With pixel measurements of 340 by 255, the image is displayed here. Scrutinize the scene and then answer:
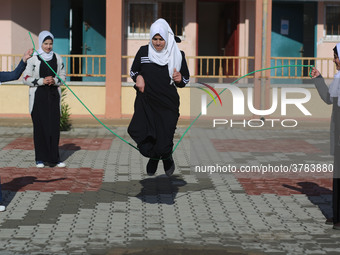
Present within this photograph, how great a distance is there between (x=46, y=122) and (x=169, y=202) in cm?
350

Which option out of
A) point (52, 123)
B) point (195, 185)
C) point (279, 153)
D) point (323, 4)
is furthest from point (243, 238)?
point (323, 4)

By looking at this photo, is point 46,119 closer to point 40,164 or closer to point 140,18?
point 40,164

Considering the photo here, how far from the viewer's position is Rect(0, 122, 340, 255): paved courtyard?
8.13m

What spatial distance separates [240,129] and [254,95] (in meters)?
1.73

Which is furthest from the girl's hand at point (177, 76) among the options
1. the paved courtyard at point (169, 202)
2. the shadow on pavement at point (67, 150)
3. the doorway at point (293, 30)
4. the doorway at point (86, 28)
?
the doorway at point (293, 30)

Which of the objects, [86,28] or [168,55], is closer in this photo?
[168,55]

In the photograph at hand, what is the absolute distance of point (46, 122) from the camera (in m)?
13.0

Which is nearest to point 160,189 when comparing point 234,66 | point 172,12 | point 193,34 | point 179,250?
point 179,250

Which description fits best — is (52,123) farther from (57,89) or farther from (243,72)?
(243,72)

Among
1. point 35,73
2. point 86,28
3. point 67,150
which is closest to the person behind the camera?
point 35,73

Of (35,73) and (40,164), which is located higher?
(35,73)

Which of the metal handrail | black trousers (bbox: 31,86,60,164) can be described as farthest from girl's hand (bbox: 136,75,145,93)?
the metal handrail

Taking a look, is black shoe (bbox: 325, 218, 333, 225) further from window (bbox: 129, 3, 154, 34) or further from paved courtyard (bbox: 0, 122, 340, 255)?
window (bbox: 129, 3, 154, 34)

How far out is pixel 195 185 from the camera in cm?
1167
